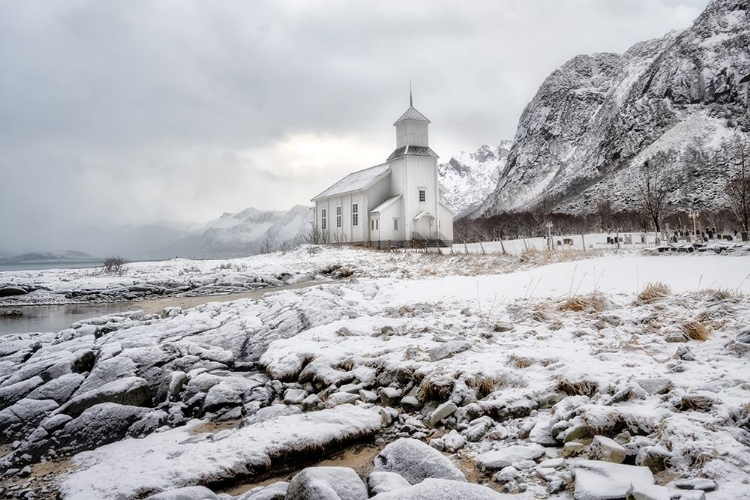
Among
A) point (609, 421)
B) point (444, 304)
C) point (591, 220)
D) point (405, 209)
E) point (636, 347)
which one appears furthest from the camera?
point (591, 220)

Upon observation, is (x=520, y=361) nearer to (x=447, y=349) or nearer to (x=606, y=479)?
(x=447, y=349)

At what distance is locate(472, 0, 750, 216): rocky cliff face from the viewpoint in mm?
86538

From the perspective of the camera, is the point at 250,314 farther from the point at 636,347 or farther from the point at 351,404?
the point at 636,347

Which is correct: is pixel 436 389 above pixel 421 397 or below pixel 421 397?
above

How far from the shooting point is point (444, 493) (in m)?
2.93

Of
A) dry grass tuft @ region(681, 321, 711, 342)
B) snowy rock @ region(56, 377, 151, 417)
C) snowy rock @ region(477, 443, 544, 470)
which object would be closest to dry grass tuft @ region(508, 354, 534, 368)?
snowy rock @ region(477, 443, 544, 470)

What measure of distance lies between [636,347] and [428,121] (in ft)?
113

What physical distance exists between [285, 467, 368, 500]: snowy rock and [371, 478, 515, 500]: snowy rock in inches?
14.3

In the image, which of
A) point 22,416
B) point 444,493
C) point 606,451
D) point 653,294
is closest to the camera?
point 444,493

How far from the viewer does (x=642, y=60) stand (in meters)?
151

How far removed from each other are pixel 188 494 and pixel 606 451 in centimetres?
340

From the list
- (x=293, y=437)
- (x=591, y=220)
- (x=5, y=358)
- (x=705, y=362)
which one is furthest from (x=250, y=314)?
(x=591, y=220)

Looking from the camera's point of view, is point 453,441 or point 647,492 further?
point 453,441

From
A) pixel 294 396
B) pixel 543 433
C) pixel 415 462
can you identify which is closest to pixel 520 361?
pixel 543 433
